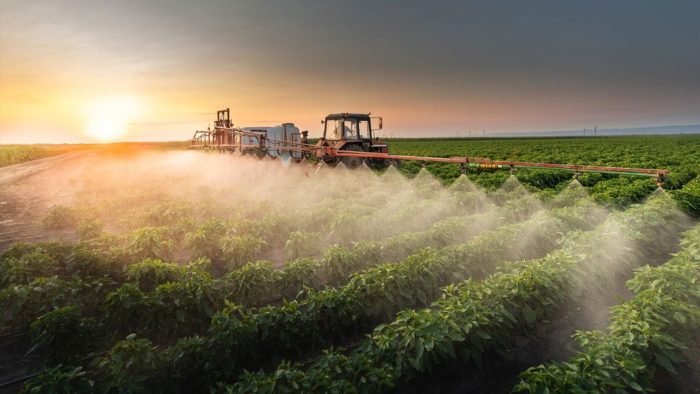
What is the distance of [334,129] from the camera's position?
2122 centimetres

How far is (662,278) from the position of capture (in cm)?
603

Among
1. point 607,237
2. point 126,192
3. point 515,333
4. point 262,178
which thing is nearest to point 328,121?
point 262,178

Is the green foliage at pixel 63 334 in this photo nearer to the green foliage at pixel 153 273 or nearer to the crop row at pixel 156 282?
the crop row at pixel 156 282

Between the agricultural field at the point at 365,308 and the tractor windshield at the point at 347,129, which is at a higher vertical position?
the tractor windshield at the point at 347,129

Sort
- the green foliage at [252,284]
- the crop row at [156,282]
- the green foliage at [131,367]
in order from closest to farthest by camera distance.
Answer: the green foliage at [131,367] → the crop row at [156,282] → the green foliage at [252,284]

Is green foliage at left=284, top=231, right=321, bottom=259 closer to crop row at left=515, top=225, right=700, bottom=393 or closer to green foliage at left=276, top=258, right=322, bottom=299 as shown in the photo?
green foliage at left=276, top=258, right=322, bottom=299

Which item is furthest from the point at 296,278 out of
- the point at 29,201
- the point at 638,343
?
the point at 29,201

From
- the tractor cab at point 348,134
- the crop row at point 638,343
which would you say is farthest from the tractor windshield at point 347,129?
the crop row at point 638,343

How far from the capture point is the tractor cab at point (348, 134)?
20.5 meters

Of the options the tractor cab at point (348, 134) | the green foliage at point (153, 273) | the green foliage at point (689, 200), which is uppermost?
the tractor cab at point (348, 134)

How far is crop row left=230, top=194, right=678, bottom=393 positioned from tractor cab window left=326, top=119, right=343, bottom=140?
576 inches

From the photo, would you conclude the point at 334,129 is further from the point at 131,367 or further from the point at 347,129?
the point at 131,367

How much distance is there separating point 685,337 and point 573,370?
7.21 ft

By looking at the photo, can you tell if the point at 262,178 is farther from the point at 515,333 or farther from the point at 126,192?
the point at 515,333
